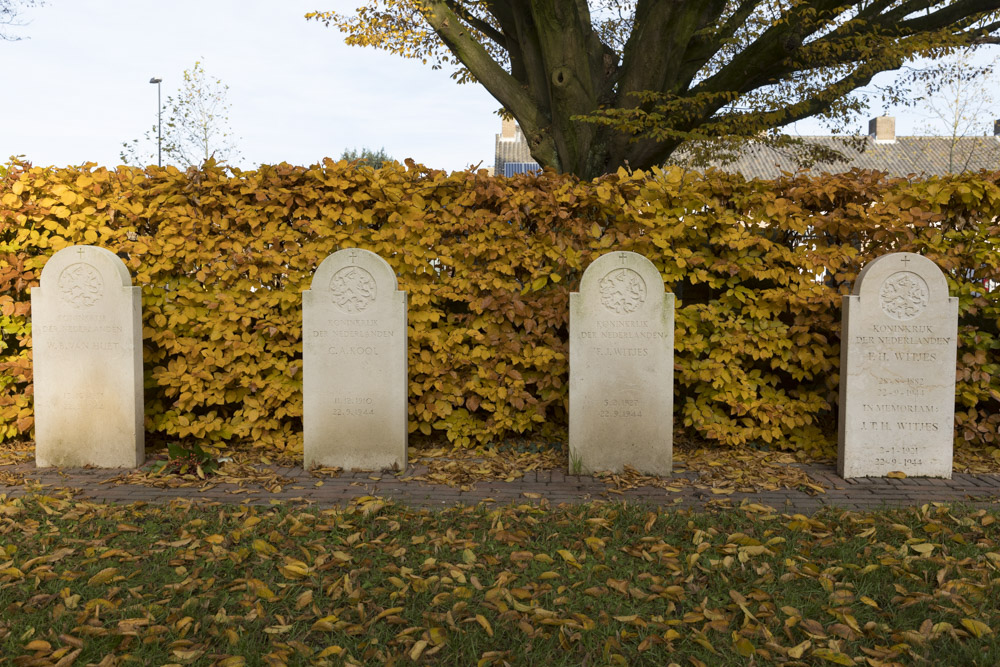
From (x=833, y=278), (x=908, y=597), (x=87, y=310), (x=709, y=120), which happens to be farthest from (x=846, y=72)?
(x=87, y=310)

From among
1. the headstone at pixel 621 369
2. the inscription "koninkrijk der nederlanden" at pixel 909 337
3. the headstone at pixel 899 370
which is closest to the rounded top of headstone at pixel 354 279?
the headstone at pixel 621 369

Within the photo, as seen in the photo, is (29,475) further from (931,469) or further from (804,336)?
(931,469)

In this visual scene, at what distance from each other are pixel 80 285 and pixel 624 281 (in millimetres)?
4295

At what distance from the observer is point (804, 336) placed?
596cm

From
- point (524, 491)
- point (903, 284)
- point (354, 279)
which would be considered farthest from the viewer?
point (354, 279)

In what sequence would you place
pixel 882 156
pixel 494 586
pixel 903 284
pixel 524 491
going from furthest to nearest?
pixel 882 156
pixel 903 284
pixel 524 491
pixel 494 586

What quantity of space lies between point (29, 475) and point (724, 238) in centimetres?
583

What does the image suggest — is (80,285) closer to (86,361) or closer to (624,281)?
(86,361)

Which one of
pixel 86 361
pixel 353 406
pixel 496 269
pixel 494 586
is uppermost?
pixel 496 269

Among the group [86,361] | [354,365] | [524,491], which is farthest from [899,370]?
[86,361]

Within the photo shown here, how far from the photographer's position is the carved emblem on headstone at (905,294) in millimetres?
5395

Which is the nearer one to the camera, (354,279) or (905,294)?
(905,294)

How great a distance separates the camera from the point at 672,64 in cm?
877

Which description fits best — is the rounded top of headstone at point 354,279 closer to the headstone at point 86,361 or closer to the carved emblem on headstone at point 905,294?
the headstone at point 86,361
